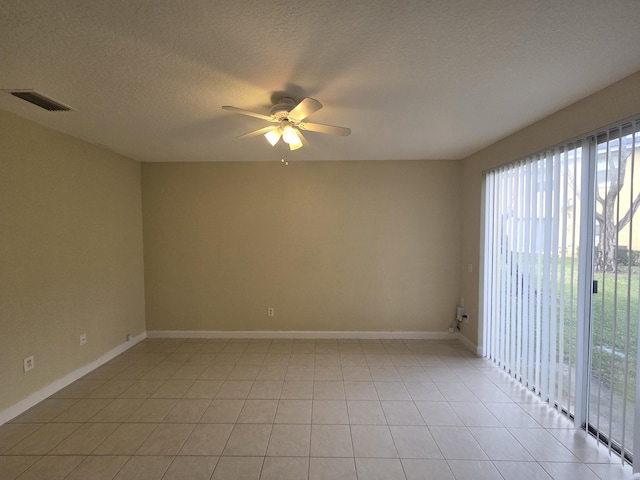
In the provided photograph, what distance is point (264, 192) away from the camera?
4.14 m

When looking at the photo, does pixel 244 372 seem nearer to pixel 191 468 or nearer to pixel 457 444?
pixel 191 468

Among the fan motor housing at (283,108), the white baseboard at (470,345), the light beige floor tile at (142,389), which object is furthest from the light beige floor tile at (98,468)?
the white baseboard at (470,345)

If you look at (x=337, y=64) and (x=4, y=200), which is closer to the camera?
(x=337, y=64)

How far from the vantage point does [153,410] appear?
251 cm

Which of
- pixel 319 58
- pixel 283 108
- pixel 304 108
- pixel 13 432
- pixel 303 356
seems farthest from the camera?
pixel 303 356

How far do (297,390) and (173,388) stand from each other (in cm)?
122

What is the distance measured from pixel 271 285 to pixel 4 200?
2.77 meters

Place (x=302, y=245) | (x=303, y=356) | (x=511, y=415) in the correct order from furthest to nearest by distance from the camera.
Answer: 1. (x=302, y=245)
2. (x=303, y=356)
3. (x=511, y=415)

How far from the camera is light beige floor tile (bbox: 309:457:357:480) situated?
5.97 feet

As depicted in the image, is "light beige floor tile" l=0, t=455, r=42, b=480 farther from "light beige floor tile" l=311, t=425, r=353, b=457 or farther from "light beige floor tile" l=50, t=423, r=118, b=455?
"light beige floor tile" l=311, t=425, r=353, b=457

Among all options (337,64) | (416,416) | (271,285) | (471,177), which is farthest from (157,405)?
(471,177)

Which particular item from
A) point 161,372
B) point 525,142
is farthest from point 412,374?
point 161,372

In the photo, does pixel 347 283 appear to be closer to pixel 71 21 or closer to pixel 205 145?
pixel 205 145

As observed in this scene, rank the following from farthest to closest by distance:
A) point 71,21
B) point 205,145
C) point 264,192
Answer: point 264,192 < point 205,145 < point 71,21
